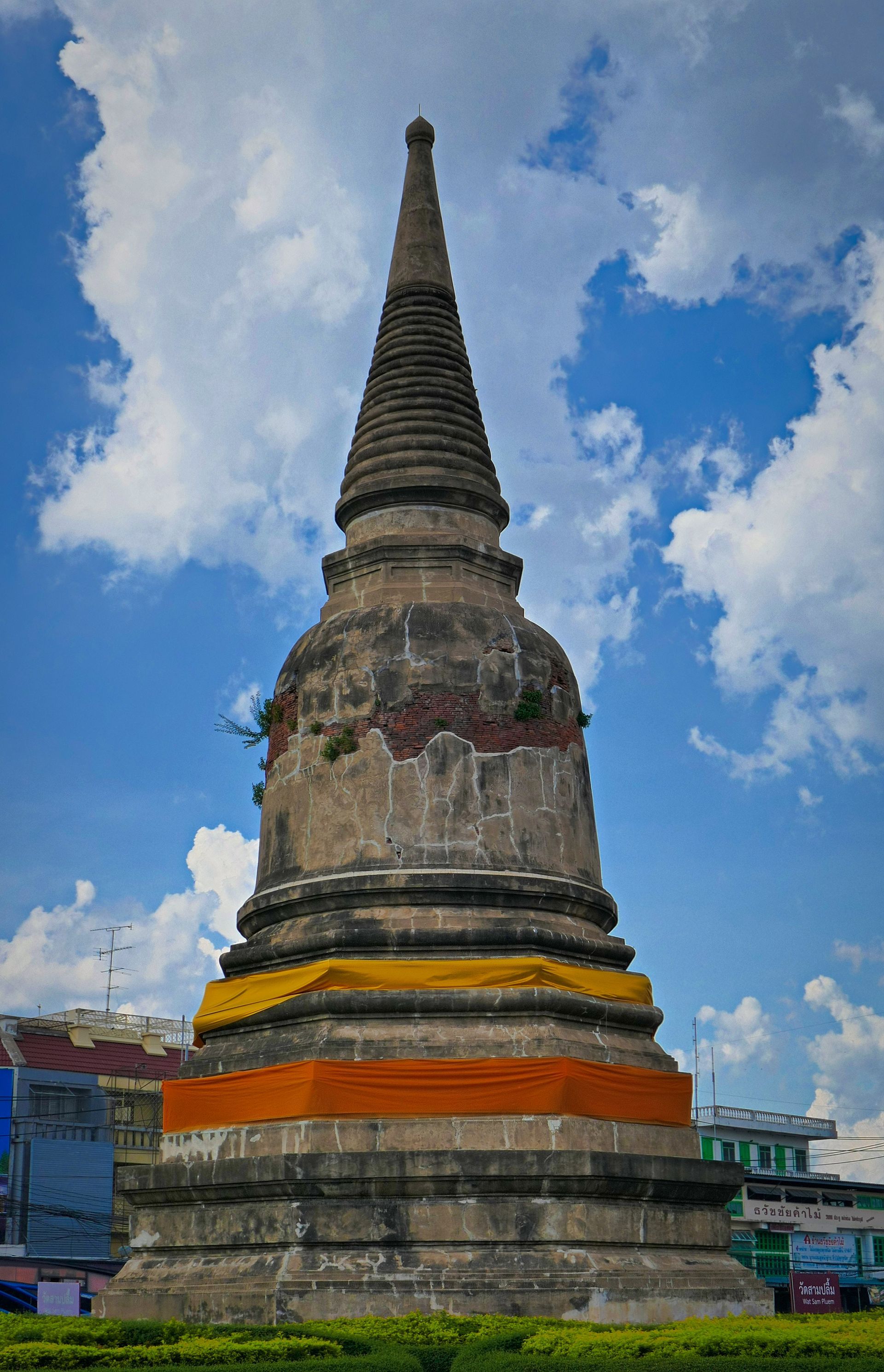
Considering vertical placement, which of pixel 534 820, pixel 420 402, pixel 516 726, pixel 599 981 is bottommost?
pixel 599 981

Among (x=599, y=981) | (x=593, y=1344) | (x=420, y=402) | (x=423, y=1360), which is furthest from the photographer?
(x=420, y=402)

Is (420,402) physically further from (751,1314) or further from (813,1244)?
(813,1244)

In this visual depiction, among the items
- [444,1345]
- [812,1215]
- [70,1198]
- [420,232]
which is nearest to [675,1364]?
[444,1345]

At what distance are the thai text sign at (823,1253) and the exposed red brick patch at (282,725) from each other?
1055 inches

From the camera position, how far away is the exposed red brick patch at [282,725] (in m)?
21.5

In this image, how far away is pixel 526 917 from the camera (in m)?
19.1

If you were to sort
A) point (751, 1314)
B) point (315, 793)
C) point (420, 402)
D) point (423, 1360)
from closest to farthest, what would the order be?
point (423, 1360) < point (751, 1314) < point (315, 793) < point (420, 402)

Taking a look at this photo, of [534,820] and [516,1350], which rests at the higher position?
[534,820]

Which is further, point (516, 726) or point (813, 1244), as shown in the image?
point (813, 1244)

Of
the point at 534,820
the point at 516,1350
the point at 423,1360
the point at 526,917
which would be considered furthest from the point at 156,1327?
the point at 534,820

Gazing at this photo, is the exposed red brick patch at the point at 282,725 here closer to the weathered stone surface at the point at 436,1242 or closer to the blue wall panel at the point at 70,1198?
the weathered stone surface at the point at 436,1242

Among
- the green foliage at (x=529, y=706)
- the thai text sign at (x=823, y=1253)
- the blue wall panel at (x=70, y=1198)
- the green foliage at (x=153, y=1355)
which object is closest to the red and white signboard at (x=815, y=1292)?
the green foliage at (x=529, y=706)

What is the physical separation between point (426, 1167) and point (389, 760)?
5823 mm

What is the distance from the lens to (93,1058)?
48500 millimetres
